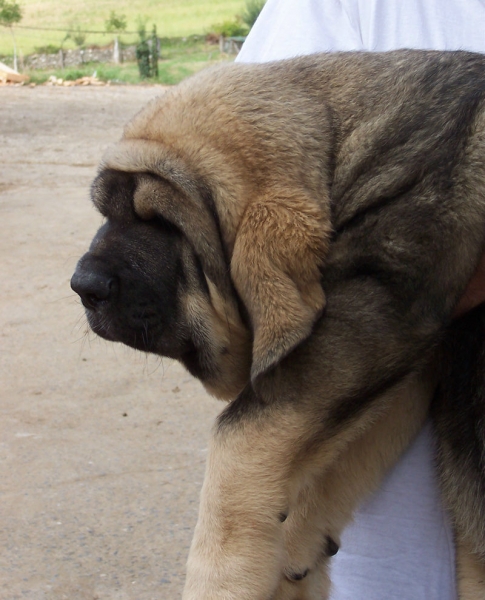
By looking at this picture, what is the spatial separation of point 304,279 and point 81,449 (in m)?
2.89

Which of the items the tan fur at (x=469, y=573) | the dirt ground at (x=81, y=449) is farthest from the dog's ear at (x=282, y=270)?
the dirt ground at (x=81, y=449)

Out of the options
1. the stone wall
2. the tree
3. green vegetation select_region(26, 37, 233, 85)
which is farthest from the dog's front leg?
the tree

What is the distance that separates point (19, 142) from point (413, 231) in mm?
12133

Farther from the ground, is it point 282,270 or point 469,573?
point 282,270

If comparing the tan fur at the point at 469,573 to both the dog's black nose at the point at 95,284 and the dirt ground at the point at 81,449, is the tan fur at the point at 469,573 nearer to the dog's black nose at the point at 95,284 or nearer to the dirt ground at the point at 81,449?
the dog's black nose at the point at 95,284

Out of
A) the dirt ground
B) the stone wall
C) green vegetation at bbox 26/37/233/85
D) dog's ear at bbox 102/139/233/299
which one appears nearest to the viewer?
dog's ear at bbox 102/139/233/299

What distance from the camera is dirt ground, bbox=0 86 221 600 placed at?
3.63 meters

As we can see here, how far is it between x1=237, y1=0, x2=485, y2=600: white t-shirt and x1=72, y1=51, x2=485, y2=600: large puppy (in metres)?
0.08

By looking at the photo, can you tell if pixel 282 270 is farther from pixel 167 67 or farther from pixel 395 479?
pixel 167 67

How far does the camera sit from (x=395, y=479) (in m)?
A: 2.32

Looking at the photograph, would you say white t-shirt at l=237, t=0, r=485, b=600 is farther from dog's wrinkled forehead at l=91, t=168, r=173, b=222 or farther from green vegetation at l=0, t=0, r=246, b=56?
green vegetation at l=0, t=0, r=246, b=56

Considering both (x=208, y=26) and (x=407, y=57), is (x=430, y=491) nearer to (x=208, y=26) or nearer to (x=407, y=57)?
(x=407, y=57)

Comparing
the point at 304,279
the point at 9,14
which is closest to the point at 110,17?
the point at 9,14

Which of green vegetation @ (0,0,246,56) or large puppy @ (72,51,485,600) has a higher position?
large puppy @ (72,51,485,600)
